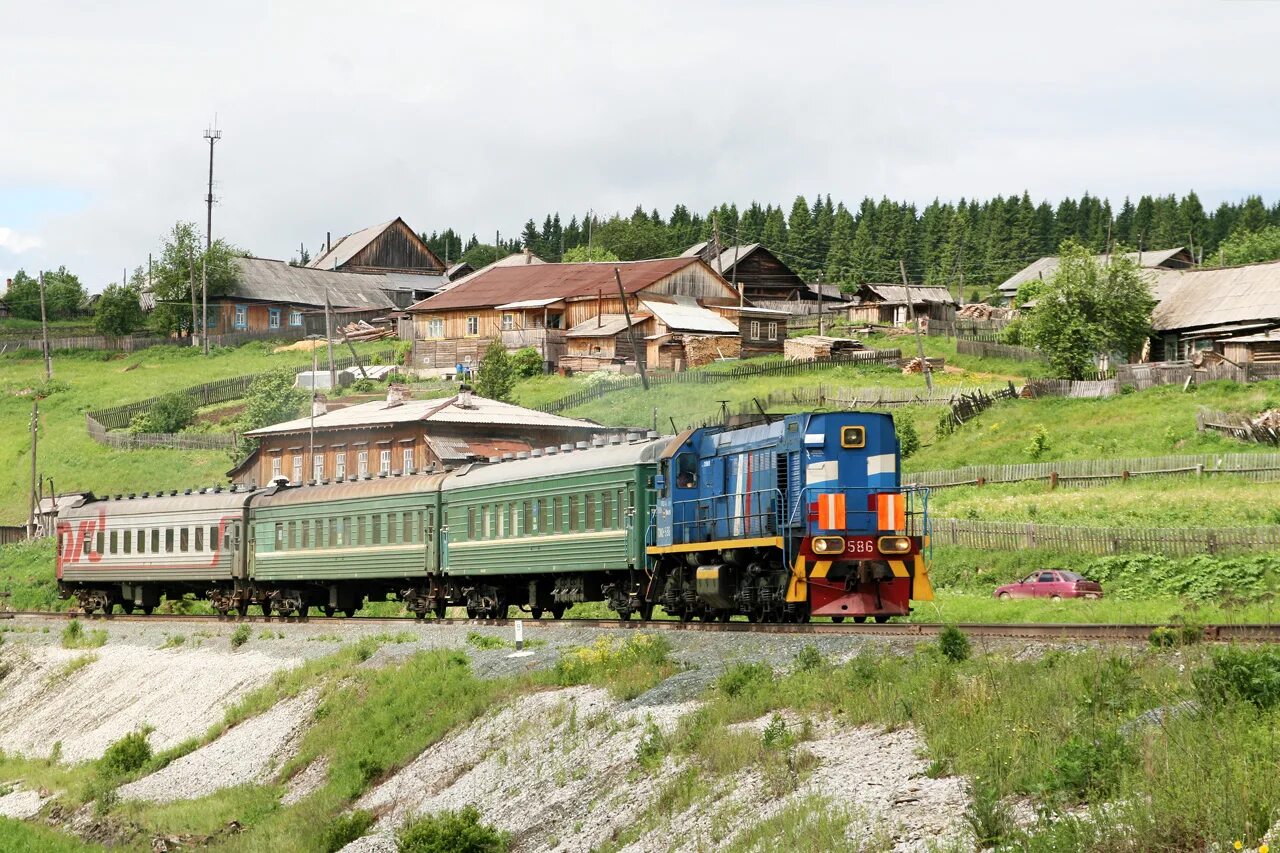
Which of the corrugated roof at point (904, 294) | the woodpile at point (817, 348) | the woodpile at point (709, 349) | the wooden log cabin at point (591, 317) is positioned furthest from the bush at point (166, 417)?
the corrugated roof at point (904, 294)

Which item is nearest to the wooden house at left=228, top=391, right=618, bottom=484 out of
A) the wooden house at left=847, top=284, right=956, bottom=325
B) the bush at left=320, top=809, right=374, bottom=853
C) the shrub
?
the bush at left=320, top=809, right=374, bottom=853

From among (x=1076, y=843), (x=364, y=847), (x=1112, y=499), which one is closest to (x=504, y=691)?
(x=364, y=847)

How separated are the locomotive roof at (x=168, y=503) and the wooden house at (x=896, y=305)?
71256 millimetres

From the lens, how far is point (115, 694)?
34.1 m

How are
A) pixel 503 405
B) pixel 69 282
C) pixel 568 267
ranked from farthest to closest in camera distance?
pixel 69 282
pixel 568 267
pixel 503 405

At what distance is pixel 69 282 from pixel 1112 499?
132m

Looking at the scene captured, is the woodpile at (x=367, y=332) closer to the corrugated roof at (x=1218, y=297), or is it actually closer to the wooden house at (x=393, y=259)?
the wooden house at (x=393, y=259)

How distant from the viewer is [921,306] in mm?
111000

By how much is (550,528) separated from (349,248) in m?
117

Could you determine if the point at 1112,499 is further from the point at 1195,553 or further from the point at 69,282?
the point at 69,282

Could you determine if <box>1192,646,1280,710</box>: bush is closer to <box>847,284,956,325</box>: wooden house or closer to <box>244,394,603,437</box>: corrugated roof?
<box>244,394,603,437</box>: corrugated roof

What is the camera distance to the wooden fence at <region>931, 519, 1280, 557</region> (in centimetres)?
3491

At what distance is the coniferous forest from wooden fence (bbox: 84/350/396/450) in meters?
68.2

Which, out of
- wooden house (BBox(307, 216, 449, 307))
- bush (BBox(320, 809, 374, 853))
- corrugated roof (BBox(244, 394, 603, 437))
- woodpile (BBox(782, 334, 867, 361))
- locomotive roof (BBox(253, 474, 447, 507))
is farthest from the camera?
wooden house (BBox(307, 216, 449, 307))
